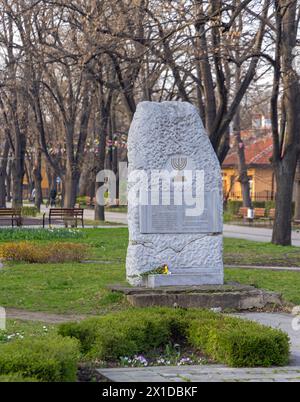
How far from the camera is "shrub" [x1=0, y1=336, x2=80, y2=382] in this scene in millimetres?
7430

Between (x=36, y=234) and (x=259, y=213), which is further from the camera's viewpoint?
(x=259, y=213)

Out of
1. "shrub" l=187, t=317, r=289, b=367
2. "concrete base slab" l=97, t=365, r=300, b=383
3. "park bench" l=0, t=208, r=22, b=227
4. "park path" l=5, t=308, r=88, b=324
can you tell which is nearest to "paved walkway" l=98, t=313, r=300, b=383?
"concrete base slab" l=97, t=365, r=300, b=383

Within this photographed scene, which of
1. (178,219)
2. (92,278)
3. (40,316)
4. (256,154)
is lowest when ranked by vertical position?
(40,316)

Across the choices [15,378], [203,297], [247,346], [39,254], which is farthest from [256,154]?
[15,378]

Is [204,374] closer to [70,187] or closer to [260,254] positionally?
[260,254]

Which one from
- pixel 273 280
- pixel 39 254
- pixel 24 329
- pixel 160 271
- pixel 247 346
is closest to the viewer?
pixel 247 346

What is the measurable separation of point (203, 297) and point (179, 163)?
234cm

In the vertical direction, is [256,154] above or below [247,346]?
above

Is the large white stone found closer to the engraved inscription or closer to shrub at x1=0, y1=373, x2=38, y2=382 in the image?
the engraved inscription

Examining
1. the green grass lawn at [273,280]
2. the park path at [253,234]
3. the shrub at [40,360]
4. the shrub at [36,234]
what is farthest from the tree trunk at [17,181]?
the shrub at [40,360]

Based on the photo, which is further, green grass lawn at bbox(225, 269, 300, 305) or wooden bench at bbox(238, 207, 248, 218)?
wooden bench at bbox(238, 207, 248, 218)

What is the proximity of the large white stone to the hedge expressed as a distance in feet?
14.2

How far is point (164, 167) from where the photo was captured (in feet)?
49.2
